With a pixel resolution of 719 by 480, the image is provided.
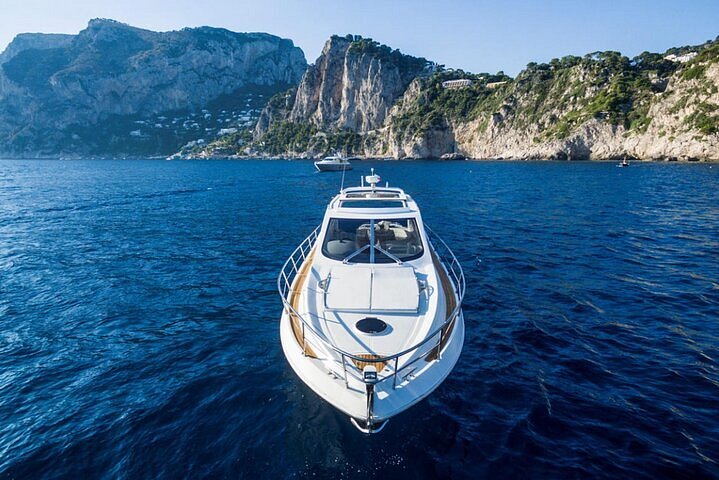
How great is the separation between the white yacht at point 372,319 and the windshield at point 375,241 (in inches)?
1.2

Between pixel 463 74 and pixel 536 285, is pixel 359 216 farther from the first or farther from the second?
pixel 463 74

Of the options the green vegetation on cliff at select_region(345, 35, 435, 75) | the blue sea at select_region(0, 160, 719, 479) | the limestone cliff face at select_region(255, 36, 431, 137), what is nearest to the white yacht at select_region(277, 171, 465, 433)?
the blue sea at select_region(0, 160, 719, 479)

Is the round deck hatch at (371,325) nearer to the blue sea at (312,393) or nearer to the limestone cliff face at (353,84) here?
the blue sea at (312,393)

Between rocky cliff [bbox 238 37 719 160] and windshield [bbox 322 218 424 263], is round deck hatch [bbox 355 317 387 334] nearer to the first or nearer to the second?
windshield [bbox 322 218 424 263]

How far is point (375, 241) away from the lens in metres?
10.8

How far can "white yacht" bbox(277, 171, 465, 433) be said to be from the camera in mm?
6246

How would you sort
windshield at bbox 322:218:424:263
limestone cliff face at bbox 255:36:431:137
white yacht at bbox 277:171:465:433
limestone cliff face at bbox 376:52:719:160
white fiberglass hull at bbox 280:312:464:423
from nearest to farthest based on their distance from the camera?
white fiberglass hull at bbox 280:312:464:423 < white yacht at bbox 277:171:465:433 < windshield at bbox 322:218:424:263 < limestone cliff face at bbox 376:52:719:160 < limestone cliff face at bbox 255:36:431:137

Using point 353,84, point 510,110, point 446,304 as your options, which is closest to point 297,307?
point 446,304

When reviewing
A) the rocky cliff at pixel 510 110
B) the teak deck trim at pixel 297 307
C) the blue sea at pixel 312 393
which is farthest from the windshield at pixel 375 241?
the rocky cliff at pixel 510 110

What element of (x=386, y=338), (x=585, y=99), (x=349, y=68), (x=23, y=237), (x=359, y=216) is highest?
(x=349, y=68)

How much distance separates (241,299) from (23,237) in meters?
20.3

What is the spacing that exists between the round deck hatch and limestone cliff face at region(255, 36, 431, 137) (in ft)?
538

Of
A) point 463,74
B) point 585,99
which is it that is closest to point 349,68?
point 463,74

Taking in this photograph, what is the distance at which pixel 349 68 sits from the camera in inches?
6521
